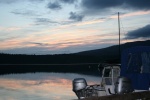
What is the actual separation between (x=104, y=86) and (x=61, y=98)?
1756 cm

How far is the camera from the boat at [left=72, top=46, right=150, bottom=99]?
11.0m

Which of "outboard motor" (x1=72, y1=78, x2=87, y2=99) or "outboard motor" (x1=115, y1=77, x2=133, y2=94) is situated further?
"outboard motor" (x1=72, y1=78, x2=87, y2=99)

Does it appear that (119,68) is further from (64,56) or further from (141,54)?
(64,56)

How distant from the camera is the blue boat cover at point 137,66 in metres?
11.9

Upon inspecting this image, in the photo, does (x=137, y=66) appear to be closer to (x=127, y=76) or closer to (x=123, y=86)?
(x=127, y=76)

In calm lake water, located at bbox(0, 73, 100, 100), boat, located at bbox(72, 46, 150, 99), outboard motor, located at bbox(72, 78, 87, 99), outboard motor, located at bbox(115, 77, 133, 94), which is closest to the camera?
outboard motor, located at bbox(115, 77, 133, 94)

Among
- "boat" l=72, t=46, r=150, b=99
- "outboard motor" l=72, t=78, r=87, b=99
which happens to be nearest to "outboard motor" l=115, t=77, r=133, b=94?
"boat" l=72, t=46, r=150, b=99

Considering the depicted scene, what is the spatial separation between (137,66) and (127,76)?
0.58 metres

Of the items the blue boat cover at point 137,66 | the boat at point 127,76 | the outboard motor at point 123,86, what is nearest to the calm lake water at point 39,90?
the boat at point 127,76

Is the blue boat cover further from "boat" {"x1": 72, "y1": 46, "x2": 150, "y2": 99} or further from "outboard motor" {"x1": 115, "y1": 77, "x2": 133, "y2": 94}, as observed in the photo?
"outboard motor" {"x1": 115, "y1": 77, "x2": 133, "y2": 94}

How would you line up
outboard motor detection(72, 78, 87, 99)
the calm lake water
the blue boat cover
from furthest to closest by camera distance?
the calm lake water
outboard motor detection(72, 78, 87, 99)
the blue boat cover

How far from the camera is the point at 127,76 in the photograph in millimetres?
12562

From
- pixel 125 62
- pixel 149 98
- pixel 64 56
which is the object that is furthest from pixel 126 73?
pixel 64 56

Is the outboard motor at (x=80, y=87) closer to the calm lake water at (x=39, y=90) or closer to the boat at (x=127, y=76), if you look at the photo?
the boat at (x=127, y=76)
